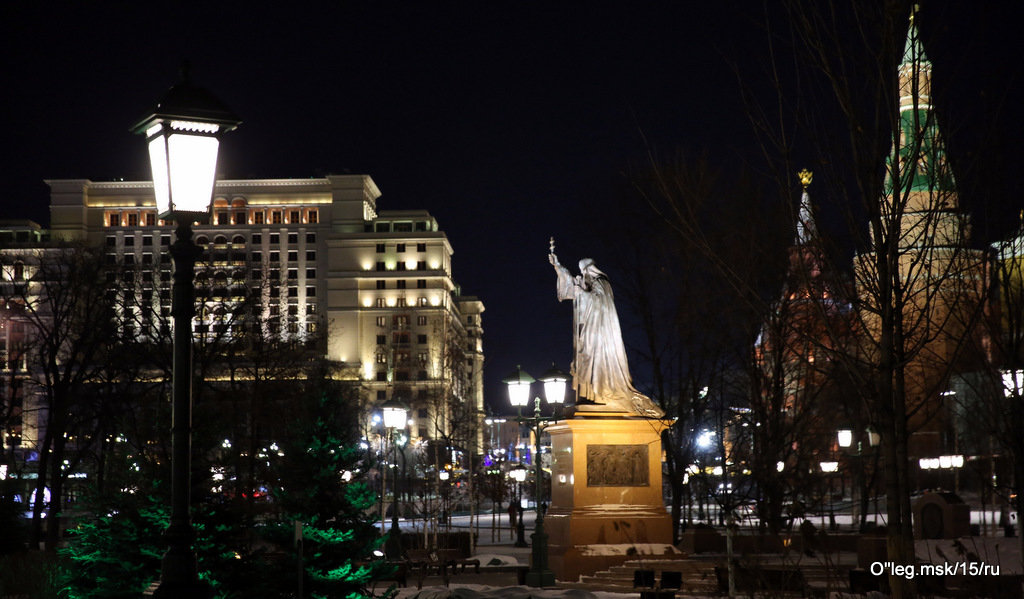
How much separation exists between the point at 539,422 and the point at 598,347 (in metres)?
2.15

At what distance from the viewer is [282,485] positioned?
12.5m

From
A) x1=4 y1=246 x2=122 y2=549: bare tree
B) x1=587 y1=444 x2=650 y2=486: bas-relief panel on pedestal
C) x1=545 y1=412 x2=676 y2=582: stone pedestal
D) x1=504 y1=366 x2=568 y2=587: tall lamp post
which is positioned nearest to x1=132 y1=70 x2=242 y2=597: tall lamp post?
x1=504 y1=366 x2=568 y2=587: tall lamp post

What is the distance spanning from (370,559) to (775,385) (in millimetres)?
13752

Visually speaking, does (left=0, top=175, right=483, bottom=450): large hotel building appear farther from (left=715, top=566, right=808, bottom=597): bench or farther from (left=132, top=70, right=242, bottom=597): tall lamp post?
(left=132, top=70, right=242, bottom=597): tall lamp post

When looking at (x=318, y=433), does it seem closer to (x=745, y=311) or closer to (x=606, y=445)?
(x=606, y=445)

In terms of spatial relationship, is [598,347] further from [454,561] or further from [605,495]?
[454,561]

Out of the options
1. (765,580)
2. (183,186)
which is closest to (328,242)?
(765,580)

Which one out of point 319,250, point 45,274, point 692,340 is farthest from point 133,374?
point 319,250

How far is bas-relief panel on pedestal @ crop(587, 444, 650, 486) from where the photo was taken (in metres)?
24.0

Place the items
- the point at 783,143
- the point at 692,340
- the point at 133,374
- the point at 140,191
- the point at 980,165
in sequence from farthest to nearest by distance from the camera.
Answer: the point at 140,191 < the point at 133,374 < the point at 692,340 < the point at 980,165 < the point at 783,143

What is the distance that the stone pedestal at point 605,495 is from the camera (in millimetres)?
23422

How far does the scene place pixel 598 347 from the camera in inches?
984

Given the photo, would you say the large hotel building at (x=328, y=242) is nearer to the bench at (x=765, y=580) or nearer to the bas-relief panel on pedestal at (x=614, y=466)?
the bas-relief panel on pedestal at (x=614, y=466)

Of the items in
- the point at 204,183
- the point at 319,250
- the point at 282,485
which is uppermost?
the point at 319,250
